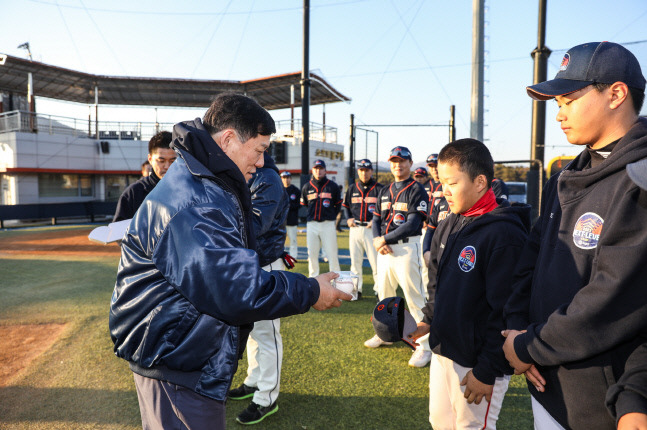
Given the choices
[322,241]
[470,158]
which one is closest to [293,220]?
[322,241]

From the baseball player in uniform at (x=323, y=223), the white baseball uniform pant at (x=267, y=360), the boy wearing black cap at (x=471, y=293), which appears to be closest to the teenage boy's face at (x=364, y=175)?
the baseball player in uniform at (x=323, y=223)

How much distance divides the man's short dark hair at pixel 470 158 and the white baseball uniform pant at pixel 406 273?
278 centimetres

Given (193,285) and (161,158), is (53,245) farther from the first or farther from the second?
(193,285)

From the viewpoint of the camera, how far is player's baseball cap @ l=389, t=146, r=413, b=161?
541 cm

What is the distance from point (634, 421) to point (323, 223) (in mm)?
6766

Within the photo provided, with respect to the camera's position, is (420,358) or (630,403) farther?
(420,358)

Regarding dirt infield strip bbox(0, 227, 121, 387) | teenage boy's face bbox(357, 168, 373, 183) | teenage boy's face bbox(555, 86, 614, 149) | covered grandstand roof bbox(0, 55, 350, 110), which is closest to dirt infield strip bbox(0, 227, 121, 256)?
dirt infield strip bbox(0, 227, 121, 387)

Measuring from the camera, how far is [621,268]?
118cm

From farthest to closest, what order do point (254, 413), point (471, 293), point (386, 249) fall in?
point (386, 249)
point (254, 413)
point (471, 293)

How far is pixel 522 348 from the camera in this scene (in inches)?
57.6

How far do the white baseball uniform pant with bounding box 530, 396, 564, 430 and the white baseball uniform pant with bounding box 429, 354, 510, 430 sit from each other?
42 centimetres

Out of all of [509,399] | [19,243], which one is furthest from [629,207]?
[19,243]

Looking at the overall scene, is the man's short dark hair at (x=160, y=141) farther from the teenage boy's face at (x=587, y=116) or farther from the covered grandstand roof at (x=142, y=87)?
the covered grandstand roof at (x=142, y=87)

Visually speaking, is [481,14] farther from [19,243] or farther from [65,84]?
[65,84]
